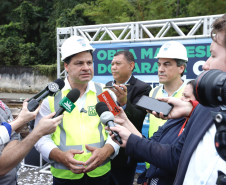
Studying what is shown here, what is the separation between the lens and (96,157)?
1.92m

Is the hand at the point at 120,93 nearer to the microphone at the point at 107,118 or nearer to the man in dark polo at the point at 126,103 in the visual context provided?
the man in dark polo at the point at 126,103

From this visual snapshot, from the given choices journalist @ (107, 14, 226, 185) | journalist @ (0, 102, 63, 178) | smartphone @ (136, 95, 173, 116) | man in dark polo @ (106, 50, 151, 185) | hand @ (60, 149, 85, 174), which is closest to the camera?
journalist @ (107, 14, 226, 185)

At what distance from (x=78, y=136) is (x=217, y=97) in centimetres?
138

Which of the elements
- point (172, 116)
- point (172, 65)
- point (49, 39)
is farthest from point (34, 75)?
point (172, 116)

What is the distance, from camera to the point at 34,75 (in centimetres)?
1781

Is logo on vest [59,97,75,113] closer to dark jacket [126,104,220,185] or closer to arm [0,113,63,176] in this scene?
arm [0,113,63,176]

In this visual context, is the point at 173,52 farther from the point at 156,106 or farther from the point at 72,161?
the point at 72,161

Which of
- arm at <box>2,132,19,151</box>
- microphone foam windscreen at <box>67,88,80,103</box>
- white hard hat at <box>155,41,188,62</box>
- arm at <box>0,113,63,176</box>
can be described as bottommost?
arm at <box>2,132,19,151</box>

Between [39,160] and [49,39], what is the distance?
17842mm

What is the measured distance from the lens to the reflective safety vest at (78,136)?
1.96 meters

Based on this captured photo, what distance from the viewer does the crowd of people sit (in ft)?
3.67

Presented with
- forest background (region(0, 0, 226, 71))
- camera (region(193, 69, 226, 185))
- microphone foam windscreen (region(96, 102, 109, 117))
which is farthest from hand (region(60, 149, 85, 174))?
forest background (region(0, 0, 226, 71))

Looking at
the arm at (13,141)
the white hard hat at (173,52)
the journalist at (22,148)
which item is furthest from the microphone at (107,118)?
the white hard hat at (173,52)

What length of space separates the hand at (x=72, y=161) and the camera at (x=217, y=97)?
1235 mm
